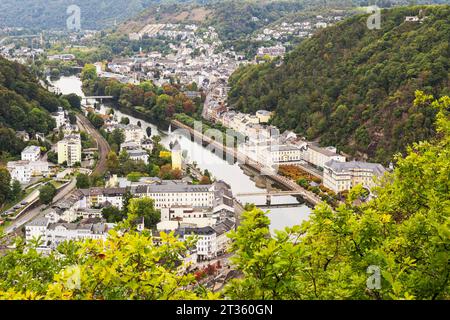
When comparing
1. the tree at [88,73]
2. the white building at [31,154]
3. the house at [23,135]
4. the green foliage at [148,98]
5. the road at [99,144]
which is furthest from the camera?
the tree at [88,73]

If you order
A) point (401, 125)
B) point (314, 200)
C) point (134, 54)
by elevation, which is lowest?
point (314, 200)

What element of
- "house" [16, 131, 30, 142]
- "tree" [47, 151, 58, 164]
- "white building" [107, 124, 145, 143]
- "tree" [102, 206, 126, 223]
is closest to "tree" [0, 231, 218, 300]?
"tree" [102, 206, 126, 223]

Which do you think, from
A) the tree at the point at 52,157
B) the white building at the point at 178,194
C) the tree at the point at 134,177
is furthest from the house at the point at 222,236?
the tree at the point at 52,157

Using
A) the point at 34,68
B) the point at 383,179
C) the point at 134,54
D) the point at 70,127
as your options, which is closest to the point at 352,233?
the point at 383,179

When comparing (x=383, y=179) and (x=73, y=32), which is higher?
(x=73, y=32)

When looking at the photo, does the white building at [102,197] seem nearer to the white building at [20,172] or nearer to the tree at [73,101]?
the white building at [20,172]

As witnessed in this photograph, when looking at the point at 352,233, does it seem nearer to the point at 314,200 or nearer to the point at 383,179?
the point at 383,179
